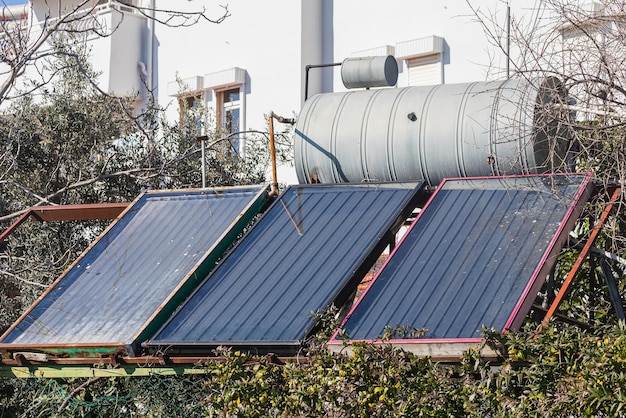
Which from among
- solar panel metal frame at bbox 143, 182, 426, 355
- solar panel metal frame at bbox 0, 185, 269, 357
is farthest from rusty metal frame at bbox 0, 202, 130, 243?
solar panel metal frame at bbox 143, 182, 426, 355

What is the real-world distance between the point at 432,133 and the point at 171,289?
2.69 metres

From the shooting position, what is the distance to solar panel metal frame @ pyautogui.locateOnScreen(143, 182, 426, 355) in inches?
268

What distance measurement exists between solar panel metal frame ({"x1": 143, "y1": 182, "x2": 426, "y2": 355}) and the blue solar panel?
186 millimetres

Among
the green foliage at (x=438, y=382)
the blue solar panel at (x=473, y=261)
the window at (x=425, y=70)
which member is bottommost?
the green foliage at (x=438, y=382)

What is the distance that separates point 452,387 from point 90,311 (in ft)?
10.7

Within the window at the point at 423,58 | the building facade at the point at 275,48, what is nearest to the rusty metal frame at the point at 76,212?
the building facade at the point at 275,48

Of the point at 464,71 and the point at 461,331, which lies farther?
the point at 464,71

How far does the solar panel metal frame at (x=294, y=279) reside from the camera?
6.82 metres

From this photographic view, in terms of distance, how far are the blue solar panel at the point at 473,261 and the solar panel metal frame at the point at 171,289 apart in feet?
5.08

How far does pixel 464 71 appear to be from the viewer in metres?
17.5

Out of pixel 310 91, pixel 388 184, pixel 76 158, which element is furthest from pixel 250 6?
pixel 388 184

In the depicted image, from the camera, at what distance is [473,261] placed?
697cm

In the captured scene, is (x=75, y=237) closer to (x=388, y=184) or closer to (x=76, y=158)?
(x=76, y=158)

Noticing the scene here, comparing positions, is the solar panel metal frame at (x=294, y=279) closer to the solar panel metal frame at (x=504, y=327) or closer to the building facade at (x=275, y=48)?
the solar panel metal frame at (x=504, y=327)
